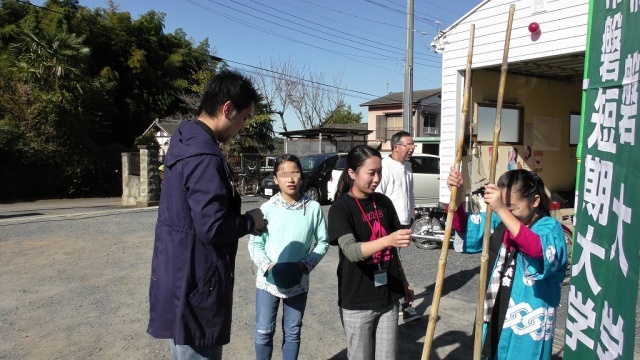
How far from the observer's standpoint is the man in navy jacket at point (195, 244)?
5.89 feet

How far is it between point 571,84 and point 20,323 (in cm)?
952

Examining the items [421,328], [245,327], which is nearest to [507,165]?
[421,328]

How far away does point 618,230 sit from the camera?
1.27 metres

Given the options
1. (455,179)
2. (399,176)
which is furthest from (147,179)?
(455,179)

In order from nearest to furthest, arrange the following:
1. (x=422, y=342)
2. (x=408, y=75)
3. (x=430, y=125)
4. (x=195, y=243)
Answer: (x=195, y=243)
(x=422, y=342)
(x=408, y=75)
(x=430, y=125)

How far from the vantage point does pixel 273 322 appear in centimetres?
302

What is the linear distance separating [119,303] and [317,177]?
31.9ft

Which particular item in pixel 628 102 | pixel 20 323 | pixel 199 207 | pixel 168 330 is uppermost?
pixel 628 102

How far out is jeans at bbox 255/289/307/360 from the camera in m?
2.99

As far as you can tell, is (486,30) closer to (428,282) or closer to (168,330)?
(428,282)

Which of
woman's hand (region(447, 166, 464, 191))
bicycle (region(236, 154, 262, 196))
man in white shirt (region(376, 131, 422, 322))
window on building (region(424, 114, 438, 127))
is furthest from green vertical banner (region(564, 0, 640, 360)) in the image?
window on building (region(424, 114, 438, 127))

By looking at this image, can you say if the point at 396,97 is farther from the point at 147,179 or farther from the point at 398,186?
the point at 398,186

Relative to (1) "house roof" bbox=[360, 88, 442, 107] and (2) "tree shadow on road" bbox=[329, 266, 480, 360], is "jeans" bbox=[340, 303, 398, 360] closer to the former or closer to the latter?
(2) "tree shadow on road" bbox=[329, 266, 480, 360]

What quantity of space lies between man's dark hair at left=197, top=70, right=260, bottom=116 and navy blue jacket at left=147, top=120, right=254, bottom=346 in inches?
4.8
